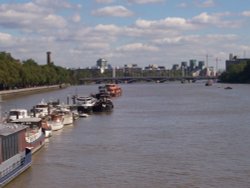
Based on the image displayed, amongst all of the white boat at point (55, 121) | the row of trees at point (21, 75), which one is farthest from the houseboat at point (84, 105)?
the row of trees at point (21, 75)

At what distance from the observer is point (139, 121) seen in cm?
4709

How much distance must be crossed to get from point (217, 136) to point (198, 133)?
2.06 meters

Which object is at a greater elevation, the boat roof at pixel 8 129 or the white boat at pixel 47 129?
the boat roof at pixel 8 129

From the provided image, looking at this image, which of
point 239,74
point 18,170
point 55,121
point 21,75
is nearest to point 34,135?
point 18,170

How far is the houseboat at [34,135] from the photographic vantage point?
2795cm

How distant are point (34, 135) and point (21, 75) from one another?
84271mm

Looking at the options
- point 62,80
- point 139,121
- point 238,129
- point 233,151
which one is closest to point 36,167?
point 233,151

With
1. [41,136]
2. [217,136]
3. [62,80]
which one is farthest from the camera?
[62,80]

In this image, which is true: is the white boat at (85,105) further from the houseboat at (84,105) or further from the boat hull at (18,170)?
the boat hull at (18,170)

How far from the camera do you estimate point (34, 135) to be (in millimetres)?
29438

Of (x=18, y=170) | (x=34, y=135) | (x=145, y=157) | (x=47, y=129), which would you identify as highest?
(x=34, y=135)

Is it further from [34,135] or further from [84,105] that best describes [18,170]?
[84,105]

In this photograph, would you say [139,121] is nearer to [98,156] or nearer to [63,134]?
[63,134]

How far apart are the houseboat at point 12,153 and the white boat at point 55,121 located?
535 inches
